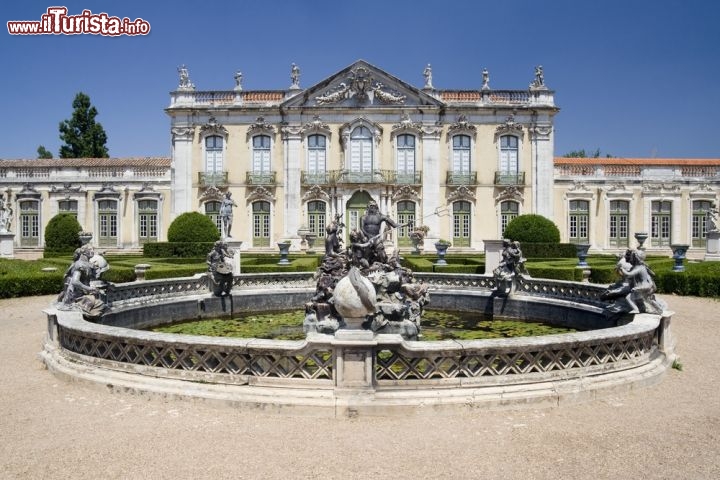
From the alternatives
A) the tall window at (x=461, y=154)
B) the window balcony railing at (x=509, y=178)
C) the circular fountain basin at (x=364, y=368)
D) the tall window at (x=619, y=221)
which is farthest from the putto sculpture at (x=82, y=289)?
the tall window at (x=619, y=221)

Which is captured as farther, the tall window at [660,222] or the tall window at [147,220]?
the tall window at [147,220]

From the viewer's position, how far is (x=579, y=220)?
1246 inches

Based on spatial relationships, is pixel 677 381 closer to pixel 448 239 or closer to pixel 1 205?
pixel 448 239

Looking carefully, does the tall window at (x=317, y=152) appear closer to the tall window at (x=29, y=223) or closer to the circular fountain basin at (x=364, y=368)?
the tall window at (x=29, y=223)

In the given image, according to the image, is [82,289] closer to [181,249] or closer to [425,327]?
[425,327]

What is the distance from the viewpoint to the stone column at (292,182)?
31219mm

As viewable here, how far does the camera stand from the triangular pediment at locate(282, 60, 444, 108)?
99.8 ft

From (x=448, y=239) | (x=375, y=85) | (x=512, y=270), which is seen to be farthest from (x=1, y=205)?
(x=512, y=270)

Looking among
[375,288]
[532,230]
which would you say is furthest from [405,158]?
[375,288]

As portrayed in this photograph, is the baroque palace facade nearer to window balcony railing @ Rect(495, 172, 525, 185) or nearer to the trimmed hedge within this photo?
window balcony railing @ Rect(495, 172, 525, 185)

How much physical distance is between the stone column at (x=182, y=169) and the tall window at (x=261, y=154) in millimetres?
3521

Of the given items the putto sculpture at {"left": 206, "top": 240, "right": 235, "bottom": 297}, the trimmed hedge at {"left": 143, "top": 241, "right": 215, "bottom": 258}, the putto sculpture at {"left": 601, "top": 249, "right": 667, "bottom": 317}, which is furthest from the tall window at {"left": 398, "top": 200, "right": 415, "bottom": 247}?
the putto sculpture at {"left": 601, "top": 249, "right": 667, "bottom": 317}

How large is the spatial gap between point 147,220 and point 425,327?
85.0ft

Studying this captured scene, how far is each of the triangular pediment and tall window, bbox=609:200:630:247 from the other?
11.4 metres
